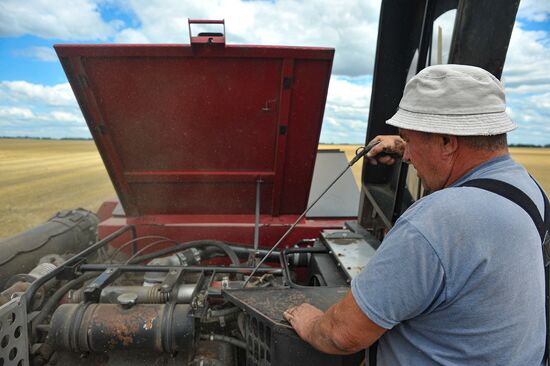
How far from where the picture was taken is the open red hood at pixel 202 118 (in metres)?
2.46

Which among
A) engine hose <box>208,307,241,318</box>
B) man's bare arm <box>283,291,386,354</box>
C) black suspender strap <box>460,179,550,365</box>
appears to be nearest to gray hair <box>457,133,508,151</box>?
black suspender strap <box>460,179,550,365</box>

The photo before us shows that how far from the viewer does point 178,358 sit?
1956mm

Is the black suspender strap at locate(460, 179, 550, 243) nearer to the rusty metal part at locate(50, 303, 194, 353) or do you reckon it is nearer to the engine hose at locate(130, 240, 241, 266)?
the rusty metal part at locate(50, 303, 194, 353)

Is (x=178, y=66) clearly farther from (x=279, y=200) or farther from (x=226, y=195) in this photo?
(x=279, y=200)

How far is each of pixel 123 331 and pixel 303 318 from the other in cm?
100

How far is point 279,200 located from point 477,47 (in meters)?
2.09

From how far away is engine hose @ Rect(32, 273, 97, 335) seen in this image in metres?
2.05

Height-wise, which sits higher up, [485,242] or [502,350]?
[485,242]

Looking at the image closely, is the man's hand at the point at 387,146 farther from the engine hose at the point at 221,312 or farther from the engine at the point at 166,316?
the engine hose at the point at 221,312

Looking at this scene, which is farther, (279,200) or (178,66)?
(279,200)

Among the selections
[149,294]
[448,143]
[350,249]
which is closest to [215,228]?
[149,294]

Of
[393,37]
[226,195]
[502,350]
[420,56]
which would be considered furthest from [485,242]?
[226,195]

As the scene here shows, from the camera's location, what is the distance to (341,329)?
1.18 metres

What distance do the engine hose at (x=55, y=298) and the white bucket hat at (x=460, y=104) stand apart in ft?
7.41
